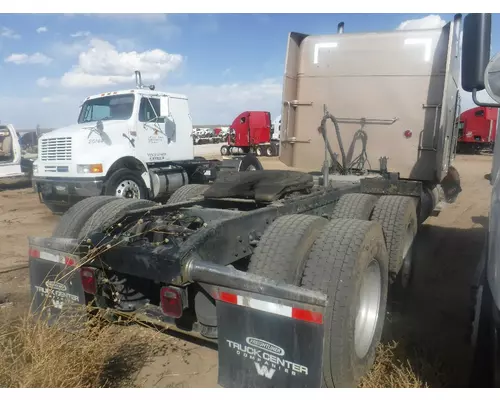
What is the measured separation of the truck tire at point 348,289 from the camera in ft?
8.27

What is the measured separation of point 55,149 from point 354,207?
6.35 m

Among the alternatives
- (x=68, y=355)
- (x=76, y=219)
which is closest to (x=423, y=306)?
(x=68, y=355)

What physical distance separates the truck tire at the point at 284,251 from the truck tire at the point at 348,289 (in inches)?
2.6

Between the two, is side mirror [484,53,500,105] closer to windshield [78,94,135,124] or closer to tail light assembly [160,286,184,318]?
tail light assembly [160,286,184,318]

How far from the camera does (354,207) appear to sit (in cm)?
455

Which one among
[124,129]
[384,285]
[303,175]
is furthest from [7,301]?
[124,129]

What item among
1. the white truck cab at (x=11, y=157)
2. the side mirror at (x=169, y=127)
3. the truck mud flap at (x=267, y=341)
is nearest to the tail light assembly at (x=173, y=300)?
the truck mud flap at (x=267, y=341)

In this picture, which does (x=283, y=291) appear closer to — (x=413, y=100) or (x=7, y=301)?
(x=7, y=301)

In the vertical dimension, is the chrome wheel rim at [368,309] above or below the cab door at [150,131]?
below

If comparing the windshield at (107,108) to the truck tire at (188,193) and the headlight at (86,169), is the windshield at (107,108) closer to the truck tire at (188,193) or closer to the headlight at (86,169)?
the headlight at (86,169)

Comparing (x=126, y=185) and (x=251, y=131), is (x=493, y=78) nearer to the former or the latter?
(x=126, y=185)

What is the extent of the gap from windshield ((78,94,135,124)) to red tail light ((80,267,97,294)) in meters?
6.51

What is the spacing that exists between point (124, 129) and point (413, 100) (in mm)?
5555

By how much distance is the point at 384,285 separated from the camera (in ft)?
10.9
